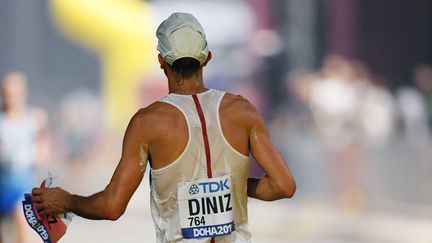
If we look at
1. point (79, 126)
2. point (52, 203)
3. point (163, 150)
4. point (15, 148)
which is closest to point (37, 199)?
point (52, 203)

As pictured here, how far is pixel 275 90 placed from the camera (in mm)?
17359

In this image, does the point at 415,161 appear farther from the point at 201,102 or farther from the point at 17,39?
the point at 201,102

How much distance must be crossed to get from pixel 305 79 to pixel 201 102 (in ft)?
40.7

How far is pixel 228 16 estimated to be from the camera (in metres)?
17.1

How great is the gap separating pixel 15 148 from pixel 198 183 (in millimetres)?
6317

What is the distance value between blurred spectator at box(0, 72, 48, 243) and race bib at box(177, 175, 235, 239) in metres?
6.15

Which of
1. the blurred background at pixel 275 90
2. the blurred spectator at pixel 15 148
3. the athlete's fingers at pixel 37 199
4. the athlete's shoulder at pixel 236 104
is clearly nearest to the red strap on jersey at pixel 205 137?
the athlete's shoulder at pixel 236 104


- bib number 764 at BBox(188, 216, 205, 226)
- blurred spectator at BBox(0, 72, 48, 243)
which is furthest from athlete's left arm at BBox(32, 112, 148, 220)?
blurred spectator at BBox(0, 72, 48, 243)

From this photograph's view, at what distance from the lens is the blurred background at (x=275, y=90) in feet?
52.8

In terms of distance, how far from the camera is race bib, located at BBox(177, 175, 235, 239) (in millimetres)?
4855

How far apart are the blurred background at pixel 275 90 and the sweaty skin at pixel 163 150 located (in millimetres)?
10123

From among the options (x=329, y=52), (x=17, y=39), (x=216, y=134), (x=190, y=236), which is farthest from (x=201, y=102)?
(x=329, y=52)

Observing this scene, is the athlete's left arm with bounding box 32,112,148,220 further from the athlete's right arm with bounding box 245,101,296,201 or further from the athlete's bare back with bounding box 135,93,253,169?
the athlete's right arm with bounding box 245,101,296,201

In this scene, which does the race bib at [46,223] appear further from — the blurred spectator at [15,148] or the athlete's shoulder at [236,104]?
the blurred spectator at [15,148]
